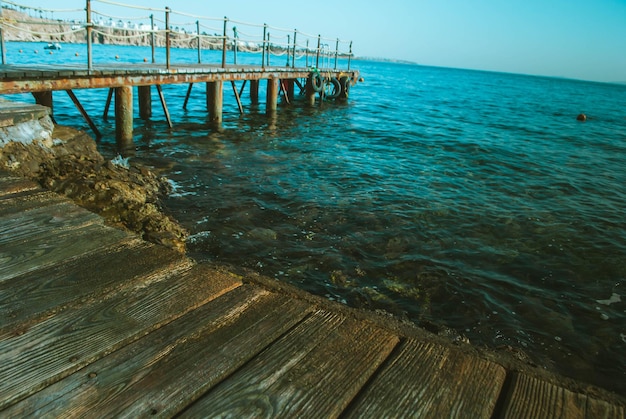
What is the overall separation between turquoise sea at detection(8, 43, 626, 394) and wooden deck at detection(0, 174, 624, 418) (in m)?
2.63

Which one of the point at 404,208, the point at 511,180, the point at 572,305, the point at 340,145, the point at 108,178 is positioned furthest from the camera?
the point at 340,145

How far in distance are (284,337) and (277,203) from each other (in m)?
5.69

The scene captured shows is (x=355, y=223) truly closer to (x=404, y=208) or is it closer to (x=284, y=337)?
(x=404, y=208)

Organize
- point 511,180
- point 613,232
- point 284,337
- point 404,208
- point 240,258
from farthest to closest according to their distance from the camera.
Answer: point 511,180 < point 404,208 < point 613,232 < point 240,258 < point 284,337

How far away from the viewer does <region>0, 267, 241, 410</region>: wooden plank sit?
Answer: 1561 millimetres

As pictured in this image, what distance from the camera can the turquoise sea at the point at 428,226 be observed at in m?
4.54

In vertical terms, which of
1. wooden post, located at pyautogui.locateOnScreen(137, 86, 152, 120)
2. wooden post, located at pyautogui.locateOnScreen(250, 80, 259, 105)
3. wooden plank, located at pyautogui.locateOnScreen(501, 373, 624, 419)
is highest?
wooden post, located at pyautogui.locateOnScreen(250, 80, 259, 105)

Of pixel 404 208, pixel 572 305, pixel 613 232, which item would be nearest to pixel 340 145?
pixel 404 208

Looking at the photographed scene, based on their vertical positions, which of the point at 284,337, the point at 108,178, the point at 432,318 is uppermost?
the point at 284,337

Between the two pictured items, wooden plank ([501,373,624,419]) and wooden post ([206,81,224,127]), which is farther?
wooden post ([206,81,224,127])

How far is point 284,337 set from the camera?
1.84 meters

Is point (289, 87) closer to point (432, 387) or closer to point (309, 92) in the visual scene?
point (309, 92)

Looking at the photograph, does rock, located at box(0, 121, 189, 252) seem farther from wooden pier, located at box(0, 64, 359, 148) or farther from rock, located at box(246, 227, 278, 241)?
wooden pier, located at box(0, 64, 359, 148)

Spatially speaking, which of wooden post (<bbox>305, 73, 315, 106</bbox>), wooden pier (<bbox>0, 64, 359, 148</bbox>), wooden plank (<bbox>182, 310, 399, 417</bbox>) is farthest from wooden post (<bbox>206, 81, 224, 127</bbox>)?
wooden plank (<bbox>182, 310, 399, 417</bbox>)
